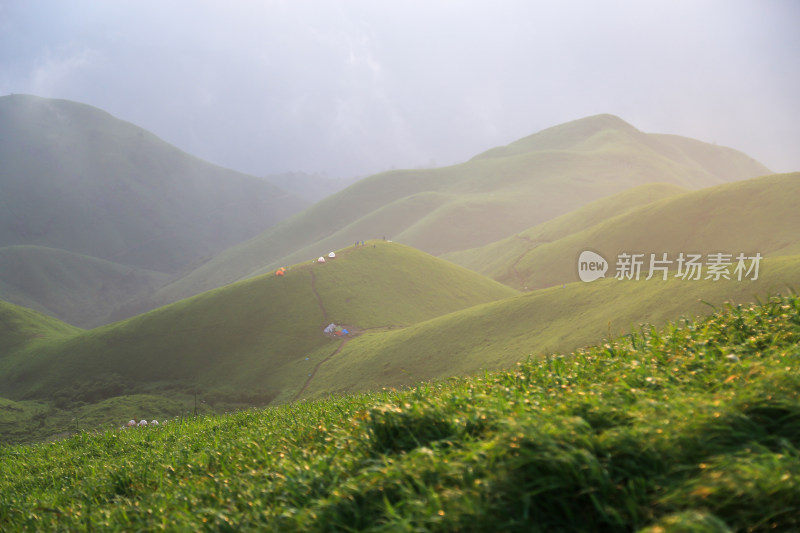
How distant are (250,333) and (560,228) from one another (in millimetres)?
87747

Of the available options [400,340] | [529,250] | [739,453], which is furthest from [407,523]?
[529,250]

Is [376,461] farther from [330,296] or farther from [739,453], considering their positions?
[330,296]

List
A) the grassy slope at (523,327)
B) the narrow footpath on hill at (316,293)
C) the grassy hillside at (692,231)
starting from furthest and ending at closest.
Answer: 1. the grassy hillside at (692,231)
2. the narrow footpath on hill at (316,293)
3. the grassy slope at (523,327)

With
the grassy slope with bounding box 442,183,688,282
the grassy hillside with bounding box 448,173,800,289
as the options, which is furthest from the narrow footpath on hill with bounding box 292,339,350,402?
the grassy slope with bounding box 442,183,688,282

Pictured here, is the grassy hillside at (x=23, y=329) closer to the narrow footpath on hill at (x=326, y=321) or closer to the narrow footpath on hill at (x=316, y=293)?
the narrow footpath on hill at (x=316, y=293)

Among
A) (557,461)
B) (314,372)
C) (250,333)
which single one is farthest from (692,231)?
(557,461)

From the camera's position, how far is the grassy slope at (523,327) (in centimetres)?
3503

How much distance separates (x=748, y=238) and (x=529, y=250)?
5033cm

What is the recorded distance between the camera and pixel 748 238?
73875 mm

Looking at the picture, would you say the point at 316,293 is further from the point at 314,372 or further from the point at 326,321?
the point at 314,372

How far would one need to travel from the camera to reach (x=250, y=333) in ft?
220

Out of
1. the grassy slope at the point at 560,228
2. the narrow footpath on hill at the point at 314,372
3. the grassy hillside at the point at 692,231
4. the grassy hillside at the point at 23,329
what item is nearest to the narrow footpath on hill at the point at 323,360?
the narrow footpath on hill at the point at 314,372

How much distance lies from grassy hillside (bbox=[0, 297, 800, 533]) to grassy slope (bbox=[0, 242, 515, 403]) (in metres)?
46.8

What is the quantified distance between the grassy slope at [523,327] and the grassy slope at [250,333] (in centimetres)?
894
